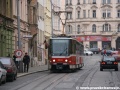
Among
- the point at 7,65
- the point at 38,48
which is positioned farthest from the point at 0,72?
the point at 38,48

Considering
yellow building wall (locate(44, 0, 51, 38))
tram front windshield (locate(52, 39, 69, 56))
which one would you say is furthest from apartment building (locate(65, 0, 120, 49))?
tram front windshield (locate(52, 39, 69, 56))

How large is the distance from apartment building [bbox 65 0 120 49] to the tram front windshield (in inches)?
3175

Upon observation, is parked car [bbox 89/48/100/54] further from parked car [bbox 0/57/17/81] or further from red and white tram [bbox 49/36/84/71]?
parked car [bbox 0/57/17/81]

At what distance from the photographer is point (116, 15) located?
405ft

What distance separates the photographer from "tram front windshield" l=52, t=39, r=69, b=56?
135ft

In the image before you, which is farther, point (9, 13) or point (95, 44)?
point (95, 44)

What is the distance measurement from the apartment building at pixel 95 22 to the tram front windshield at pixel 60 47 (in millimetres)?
80640

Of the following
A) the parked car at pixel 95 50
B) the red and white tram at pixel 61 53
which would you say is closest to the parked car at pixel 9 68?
the red and white tram at pixel 61 53

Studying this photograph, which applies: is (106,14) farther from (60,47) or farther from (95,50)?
(60,47)

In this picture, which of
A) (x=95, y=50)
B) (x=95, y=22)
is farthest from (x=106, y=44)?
(x=95, y=50)

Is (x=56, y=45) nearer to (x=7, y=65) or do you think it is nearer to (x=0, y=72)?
(x=7, y=65)

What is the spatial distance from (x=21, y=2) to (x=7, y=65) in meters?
23.4

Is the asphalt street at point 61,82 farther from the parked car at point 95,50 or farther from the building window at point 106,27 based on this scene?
the building window at point 106,27

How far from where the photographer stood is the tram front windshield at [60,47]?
4106 cm
